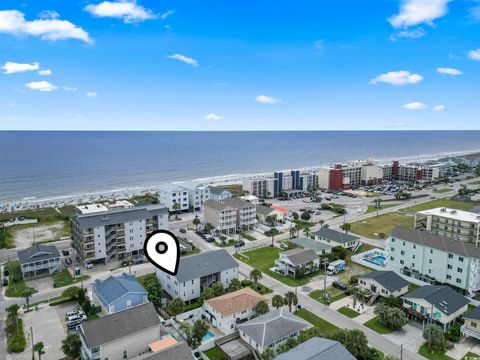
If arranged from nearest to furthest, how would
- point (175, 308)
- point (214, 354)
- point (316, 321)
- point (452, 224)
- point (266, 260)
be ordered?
point (214, 354) → point (175, 308) → point (316, 321) → point (266, 260) → point (452, 224)

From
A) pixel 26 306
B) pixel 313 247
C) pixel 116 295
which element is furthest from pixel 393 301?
pixel 26 306

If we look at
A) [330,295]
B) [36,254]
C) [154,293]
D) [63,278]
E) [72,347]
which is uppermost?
[36,254]

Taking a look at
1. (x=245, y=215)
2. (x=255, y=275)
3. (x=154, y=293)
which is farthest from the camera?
(x=245, y=215)

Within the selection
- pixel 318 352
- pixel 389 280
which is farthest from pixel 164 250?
pixel 389 280

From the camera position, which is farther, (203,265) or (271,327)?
(203,265)

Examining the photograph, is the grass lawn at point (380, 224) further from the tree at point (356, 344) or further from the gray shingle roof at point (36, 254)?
the gray shingle roof at point (36, 254)

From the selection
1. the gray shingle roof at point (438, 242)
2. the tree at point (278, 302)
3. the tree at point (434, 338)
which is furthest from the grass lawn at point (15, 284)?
the gray shingle roof at point (438, 242)

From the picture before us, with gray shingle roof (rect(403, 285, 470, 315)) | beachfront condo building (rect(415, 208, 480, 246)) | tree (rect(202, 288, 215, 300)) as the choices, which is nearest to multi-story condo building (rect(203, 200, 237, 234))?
tree (rect(202, 288, 215, 300))

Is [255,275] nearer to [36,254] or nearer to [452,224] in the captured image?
[36,254]
